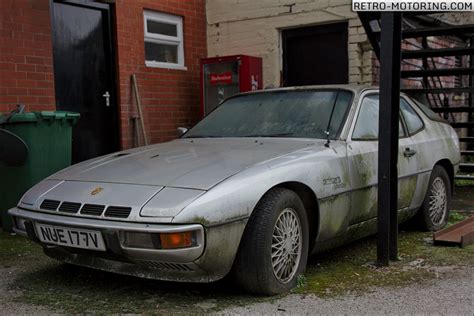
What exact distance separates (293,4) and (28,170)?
4.98 m

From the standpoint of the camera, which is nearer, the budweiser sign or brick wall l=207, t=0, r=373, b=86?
brick wall l=207, t=0, r=373, b=86

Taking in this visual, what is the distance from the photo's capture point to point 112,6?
766 centimetres

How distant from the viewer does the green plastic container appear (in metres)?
5.12

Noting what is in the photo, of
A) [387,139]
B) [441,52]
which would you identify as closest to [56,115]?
[387,139]

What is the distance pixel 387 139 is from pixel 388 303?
47.9 inches

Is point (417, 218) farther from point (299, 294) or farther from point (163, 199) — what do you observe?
point (163, 199)

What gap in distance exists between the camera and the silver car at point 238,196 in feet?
9.85

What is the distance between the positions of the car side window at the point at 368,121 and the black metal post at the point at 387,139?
30 cm

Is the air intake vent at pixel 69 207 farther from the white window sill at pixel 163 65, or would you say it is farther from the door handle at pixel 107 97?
the white window sill at pixel 163 65

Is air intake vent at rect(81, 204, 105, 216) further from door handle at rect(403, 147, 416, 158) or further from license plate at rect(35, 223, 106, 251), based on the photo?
door handle at rect(403, 147, 416, 158)

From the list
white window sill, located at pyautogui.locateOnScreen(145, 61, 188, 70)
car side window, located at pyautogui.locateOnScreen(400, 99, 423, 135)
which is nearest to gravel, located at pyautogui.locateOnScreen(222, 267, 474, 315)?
car side window, located at pyautogui.locateOnScreen(400, 99, 423, 135)

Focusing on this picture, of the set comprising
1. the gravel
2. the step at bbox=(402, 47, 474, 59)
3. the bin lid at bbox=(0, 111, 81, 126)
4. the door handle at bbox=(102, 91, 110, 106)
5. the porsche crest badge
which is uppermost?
the step at bbox=(402, 47, 474, 59)

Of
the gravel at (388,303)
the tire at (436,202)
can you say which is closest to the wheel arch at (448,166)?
the tire at (436,202)

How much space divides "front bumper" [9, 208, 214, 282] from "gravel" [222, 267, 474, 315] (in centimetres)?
37
